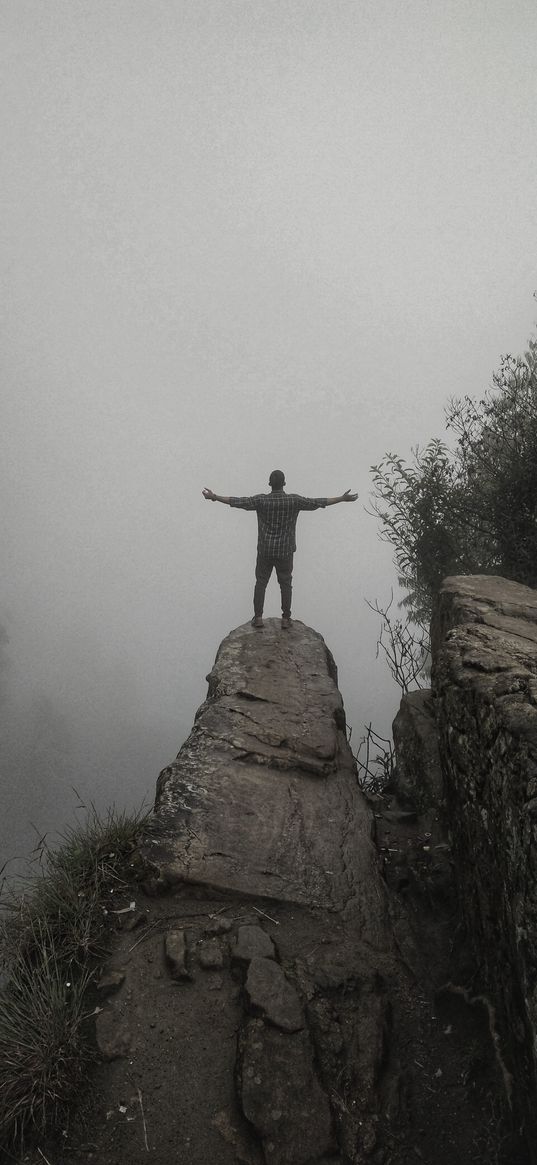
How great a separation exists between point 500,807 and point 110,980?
3.03m

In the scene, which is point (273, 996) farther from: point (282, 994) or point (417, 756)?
point (417, 756)

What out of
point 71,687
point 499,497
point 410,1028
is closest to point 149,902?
point 410,1028

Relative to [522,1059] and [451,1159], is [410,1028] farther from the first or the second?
[522,1059]

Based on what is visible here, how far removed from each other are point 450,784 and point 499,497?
6.22 m

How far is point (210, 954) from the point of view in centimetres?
418

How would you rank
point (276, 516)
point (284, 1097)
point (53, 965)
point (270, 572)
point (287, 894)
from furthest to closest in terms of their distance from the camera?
point (270, 572)
point (276, 516)
point (287, 894)
point (53, 965)
point (284, 1097)

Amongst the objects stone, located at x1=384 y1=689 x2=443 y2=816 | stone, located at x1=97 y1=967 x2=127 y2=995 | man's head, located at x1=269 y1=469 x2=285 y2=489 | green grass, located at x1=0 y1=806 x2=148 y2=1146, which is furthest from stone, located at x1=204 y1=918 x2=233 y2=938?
man's head, located at x1=269 y1=469 x2=285 y2=489

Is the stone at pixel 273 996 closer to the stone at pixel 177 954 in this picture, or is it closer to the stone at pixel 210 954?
the stone at pixel 210 954

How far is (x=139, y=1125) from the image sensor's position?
321cm

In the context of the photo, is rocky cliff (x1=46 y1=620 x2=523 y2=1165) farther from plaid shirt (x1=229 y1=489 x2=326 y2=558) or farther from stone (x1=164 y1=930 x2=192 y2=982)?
plaid shirt (x1=229 y1=489 x2=326 y2=558)

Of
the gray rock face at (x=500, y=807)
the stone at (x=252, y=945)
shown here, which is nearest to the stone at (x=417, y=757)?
the gray rock face at (x=500, y=807)

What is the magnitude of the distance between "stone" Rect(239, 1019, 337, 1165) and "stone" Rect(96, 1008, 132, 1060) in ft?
2.59

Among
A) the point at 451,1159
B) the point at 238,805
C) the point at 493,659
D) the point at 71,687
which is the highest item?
the point at 493,659

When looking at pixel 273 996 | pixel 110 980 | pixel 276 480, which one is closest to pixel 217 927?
pixel 273 996
